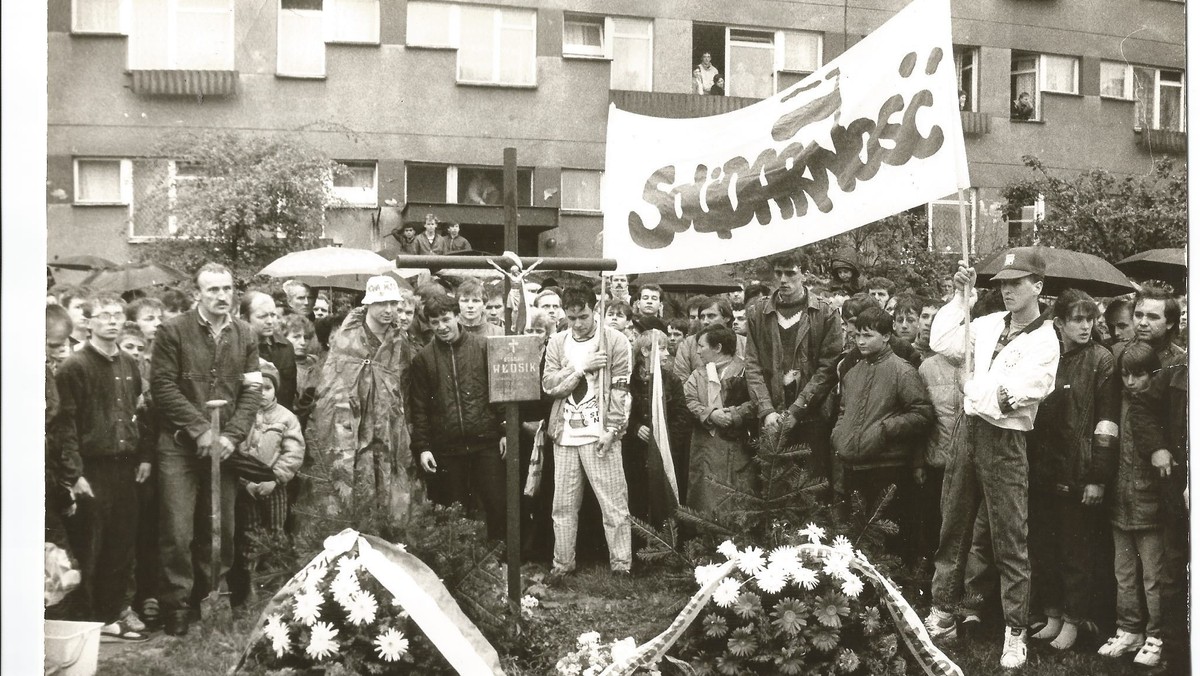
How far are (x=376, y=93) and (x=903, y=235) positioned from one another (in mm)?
2929

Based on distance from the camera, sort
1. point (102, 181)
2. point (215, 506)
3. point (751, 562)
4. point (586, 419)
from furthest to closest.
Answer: point (586, 419) < point (215, 506) < point (102, 181) < point (751, 562)

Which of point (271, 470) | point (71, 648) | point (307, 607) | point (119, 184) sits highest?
point (119, 184)

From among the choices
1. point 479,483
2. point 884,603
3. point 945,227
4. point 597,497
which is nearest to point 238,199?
point 479,483

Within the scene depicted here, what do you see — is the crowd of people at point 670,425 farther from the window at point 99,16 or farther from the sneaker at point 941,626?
the window at point 99,16

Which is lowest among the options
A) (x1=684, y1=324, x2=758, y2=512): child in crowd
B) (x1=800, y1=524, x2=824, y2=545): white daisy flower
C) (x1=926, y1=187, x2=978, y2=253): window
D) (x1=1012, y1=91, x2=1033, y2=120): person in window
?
(x1=800, y1=524, x2=824, y2=545): white daisy flower

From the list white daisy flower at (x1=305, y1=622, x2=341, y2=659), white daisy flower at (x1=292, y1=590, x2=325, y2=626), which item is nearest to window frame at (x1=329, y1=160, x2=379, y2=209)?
white daisy flower at (x1=292, y1=590, x2=325, y2=626)

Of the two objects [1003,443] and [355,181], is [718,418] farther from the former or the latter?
[355,181]

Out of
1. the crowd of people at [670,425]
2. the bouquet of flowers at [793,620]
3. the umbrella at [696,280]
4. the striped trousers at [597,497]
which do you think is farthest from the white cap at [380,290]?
the bouquet of flowers at [793,620]

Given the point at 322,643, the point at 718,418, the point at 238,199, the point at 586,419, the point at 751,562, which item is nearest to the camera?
the point at 322,643

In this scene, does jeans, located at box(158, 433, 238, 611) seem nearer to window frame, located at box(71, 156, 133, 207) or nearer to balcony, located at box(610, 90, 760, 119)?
window frame, located at box(71, 156, 133, 207)

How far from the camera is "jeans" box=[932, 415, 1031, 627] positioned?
561 cm

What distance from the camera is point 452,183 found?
590cm

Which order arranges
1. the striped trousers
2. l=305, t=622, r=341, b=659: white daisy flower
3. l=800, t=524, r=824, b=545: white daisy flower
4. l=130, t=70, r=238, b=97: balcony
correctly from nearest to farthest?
l=305, t=622, r=341, b=659: white daisy flower → l=800, t=524, r=824, b=545: white daisy flower → l=130, t=70, r=238, b=97: balcony → the striped trousers

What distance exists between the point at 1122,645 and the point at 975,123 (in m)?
2.71
